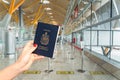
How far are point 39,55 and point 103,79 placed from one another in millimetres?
5166

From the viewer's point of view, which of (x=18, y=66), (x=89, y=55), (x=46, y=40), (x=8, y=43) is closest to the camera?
(x=18, y=66)

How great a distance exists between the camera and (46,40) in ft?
6.40

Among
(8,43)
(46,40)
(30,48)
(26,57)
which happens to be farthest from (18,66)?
(8,43)

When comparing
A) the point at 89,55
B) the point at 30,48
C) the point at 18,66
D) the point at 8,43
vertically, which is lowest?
the point at 89,55

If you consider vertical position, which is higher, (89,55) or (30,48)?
(30,48)

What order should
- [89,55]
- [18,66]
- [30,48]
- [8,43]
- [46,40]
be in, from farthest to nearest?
[8,43] → [89,55] → [46,40] → [30,48] → [18,66]

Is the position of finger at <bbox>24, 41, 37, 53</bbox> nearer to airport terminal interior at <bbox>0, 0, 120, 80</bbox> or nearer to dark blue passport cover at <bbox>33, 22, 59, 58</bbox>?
dark blue passport cover at <bbox>33, 22, 59, 58</bbox>

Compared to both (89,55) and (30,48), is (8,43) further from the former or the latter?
(30,48)

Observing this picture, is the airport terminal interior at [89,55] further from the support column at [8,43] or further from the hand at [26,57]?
the hand at [26,57]

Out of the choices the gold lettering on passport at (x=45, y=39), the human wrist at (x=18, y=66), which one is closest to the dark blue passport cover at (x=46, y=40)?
the gold lettering on passport at (x=45, y=39)

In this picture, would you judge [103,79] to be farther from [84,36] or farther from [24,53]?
[84,36]

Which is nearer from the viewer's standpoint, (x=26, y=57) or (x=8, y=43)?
(x=26, y=57)

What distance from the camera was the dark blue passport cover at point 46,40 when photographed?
6.39 feet

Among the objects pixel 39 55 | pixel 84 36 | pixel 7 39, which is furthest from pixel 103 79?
pixel 84 36
